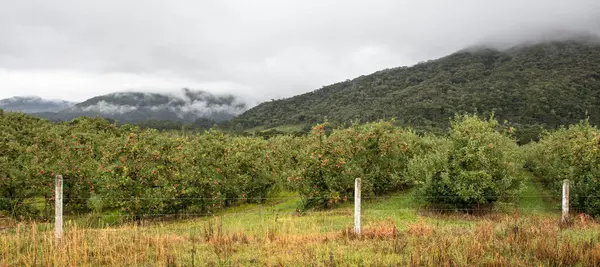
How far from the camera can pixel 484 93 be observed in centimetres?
13475

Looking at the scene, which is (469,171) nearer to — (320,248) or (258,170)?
(320,248)

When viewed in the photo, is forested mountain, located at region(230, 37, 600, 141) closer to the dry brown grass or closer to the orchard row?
the orchard row

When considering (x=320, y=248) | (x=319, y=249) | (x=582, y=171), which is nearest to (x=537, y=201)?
(x=582, y=171)

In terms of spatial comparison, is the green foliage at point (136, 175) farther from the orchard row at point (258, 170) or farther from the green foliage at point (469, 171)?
the green foliage at point (469, 171)

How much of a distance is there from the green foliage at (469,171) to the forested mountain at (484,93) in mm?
64195

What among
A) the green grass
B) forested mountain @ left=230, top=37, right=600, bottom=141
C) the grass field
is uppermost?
forested mountain @ left=230, top=37, right=600, bottom=141

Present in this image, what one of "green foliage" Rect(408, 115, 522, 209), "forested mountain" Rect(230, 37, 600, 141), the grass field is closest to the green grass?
"green foliage" Rect(408, 115, 522, 209)

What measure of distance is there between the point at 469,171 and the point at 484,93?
131 metres

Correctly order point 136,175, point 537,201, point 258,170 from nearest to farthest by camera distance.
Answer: point 136,175 < point 537,201 < point 258,170

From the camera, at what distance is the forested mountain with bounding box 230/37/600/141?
112750 mm

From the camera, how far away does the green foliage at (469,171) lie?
1948 centimetres

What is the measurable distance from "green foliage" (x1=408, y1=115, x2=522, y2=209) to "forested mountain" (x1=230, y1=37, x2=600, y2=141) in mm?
64195

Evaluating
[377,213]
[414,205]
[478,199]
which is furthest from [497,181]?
[377,213]

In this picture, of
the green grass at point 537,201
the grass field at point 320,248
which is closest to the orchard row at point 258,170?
→ the green grass at point 537,201
